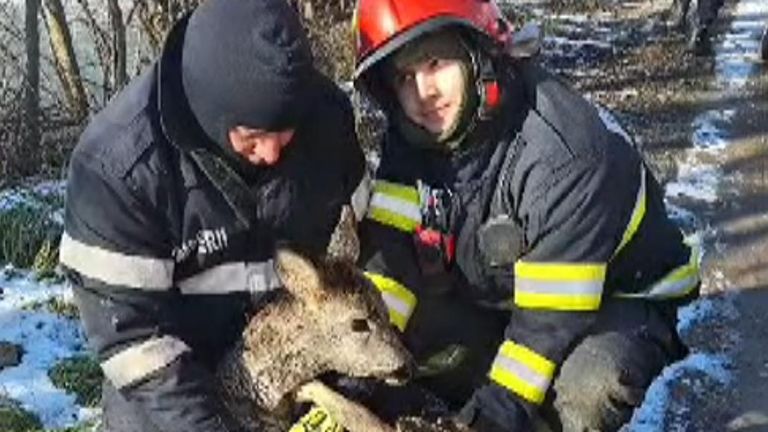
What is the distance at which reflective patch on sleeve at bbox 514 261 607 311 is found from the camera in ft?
11.4

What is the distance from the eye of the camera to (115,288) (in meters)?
3.08

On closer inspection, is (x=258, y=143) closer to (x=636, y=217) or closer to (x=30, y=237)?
(x=636, y=217)

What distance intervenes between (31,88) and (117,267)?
16.6 ft

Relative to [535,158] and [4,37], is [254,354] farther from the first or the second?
[4,37]

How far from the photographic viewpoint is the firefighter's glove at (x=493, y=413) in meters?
3.39

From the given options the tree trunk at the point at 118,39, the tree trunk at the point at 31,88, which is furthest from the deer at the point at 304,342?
the tree trunk at the point at 118,39

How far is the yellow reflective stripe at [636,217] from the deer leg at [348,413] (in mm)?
961

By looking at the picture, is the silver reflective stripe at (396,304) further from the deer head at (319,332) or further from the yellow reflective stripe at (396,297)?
the deer head at (319,332)

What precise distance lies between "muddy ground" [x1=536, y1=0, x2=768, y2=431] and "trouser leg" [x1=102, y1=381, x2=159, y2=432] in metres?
2.11

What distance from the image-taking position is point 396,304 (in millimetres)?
3646

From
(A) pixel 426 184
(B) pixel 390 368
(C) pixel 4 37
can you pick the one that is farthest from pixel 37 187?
(B) pixel 390 368

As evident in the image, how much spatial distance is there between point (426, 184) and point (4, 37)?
5.72 metres

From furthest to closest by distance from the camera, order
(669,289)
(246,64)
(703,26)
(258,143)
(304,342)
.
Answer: (703,26), (669,289), (258,143), (304,342), (246,64)

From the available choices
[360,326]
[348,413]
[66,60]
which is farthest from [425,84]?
[66,60]
